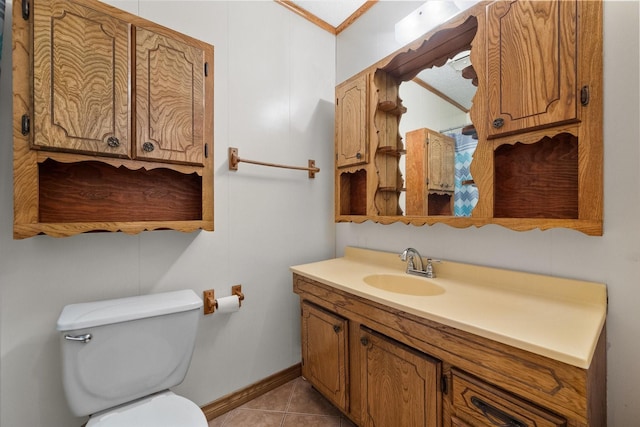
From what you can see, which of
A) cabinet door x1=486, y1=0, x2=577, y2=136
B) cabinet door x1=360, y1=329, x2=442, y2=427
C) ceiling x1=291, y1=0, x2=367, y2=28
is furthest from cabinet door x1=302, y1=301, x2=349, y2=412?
ceiling x1=291, y1=0, x2=367, y2=28

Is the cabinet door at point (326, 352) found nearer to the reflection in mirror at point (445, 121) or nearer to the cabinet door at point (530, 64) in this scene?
the reflection in mirror at point (445, 121)

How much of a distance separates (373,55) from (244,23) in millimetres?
830

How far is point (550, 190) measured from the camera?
1074 millimetres

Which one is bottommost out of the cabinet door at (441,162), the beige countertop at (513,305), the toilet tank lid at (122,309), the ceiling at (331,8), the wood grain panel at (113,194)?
the toilet tank lid at (122,309)

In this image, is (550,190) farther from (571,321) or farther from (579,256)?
(571,321)

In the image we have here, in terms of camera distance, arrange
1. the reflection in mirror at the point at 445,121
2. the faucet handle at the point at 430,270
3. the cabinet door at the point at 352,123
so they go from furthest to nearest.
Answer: the cabinet door at the point at 352,123 < the faucet handle at the point at 430,270 < the reflection in mirror at the point at 445,121

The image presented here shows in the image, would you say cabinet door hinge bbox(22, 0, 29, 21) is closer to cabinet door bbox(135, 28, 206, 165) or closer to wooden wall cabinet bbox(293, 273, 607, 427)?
cabinet door bbox(135, 28, 206, 165)

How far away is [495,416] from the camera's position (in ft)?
2.61

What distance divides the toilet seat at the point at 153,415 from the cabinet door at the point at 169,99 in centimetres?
99

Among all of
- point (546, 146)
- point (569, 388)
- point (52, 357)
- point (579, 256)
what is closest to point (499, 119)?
point (546, 146)

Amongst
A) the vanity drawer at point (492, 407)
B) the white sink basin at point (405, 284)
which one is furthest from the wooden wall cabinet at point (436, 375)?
the white sink basin at point (405, 284)

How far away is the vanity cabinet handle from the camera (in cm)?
76

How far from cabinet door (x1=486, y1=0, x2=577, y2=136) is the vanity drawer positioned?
35.5 inches

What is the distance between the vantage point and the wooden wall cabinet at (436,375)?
70 centimetres
